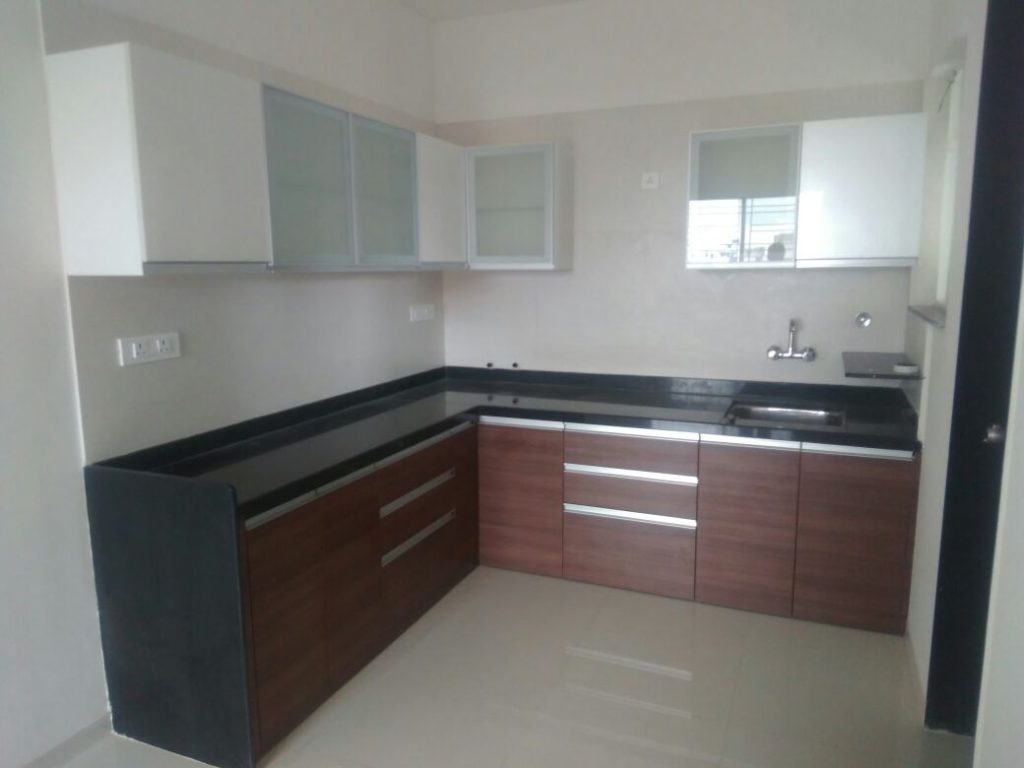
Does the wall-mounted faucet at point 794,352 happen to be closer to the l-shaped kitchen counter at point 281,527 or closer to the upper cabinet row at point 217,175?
the l-shaped kitchen counter at point 281,527

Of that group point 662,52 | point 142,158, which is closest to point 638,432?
point 662,52

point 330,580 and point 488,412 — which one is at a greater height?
point 488,412

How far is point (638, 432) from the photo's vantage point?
316cm

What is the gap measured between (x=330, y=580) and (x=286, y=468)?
41 centimetres

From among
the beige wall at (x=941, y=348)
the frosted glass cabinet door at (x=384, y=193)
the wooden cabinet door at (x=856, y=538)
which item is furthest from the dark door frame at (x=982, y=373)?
the frosted glass cabinet door at (x=384, y=193)

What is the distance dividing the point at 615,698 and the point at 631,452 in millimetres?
1042

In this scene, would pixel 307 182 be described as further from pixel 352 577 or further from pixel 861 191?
pixel 861 191

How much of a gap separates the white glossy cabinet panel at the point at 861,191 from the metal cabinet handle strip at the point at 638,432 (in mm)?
864

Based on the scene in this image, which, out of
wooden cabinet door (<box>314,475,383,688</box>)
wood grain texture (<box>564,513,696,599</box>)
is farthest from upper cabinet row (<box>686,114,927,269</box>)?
wooden cabinet door (<box>314,475,383,688</box>)

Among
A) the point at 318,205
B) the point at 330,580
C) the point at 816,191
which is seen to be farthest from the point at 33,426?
the point at 816,191

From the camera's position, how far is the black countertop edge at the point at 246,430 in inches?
94.6

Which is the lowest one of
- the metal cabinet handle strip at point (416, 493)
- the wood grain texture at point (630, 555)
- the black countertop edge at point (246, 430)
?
the wood grain texture at point (630, 555)

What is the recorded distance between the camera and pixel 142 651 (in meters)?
2.25

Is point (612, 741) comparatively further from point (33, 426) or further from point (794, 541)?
point (33, 426)
